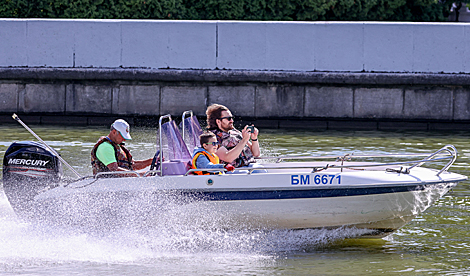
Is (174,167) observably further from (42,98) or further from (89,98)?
(42,98)

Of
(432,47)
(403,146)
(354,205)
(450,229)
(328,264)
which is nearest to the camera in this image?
(328,264)

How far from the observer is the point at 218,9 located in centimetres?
2016

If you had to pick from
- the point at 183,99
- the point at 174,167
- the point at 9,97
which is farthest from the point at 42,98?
the point at 174,167

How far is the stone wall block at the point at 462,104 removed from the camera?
15.9 meters

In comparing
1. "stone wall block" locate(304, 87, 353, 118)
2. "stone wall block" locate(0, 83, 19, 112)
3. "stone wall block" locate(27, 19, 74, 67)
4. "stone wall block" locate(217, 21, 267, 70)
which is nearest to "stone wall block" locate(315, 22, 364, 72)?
"stone wall block" locate(304, 87, 353, 118)

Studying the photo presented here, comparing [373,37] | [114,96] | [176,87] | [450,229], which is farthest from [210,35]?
[450,229]

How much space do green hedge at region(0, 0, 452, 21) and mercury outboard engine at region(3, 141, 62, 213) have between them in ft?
40.5

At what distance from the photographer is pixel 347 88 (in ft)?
52.6

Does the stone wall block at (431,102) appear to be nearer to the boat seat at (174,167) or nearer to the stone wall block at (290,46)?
the stone wall block at (290,46)

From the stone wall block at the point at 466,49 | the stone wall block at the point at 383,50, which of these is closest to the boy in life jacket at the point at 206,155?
the stone wall block at the point at 383,50

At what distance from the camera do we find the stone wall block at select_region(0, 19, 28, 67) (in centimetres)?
1634

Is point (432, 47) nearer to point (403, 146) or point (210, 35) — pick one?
point (403, 146)

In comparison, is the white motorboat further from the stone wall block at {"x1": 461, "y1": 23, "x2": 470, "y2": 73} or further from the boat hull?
the stone wall block at {"x1": 461, "y1": 23, "x2": 470, "y2": 73}

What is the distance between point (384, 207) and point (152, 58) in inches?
394
